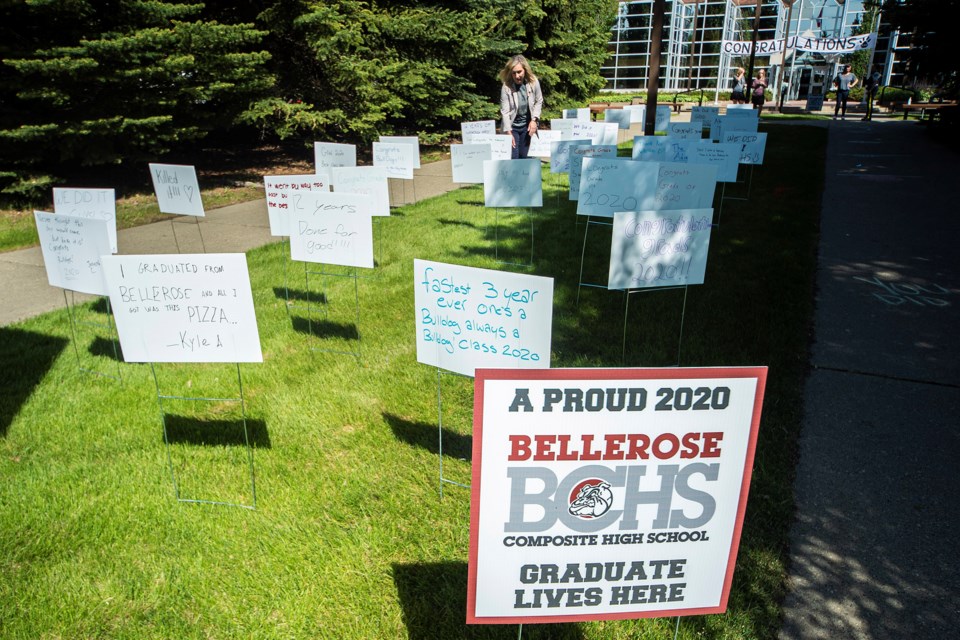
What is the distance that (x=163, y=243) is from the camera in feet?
27.2

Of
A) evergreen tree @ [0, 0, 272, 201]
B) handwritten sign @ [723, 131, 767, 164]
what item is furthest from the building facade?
evergreen tree @ [0, 0, 272, 201]

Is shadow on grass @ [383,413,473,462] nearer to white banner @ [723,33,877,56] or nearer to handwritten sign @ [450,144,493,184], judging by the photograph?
handwritten sign @ [450,144,493,184]

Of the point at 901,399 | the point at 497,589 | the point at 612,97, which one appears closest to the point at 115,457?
the point at 497,589

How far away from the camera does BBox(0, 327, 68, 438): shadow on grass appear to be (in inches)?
163

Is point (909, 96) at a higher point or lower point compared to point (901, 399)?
higher

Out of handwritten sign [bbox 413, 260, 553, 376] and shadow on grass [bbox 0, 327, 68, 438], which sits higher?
handwritten sign [bbox 413, 260, 553, 376]

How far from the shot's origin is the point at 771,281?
668 cm

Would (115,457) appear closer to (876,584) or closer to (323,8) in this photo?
(876,584)

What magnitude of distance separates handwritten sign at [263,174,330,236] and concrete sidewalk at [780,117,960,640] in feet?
14.2

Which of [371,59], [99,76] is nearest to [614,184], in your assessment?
[99,76]

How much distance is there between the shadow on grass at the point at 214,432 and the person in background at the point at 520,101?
6919 millimetres

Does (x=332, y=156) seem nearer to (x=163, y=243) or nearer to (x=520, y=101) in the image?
(x=163, y=243)

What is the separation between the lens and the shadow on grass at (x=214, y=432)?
3.85 m

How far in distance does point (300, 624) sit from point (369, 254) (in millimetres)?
2821
